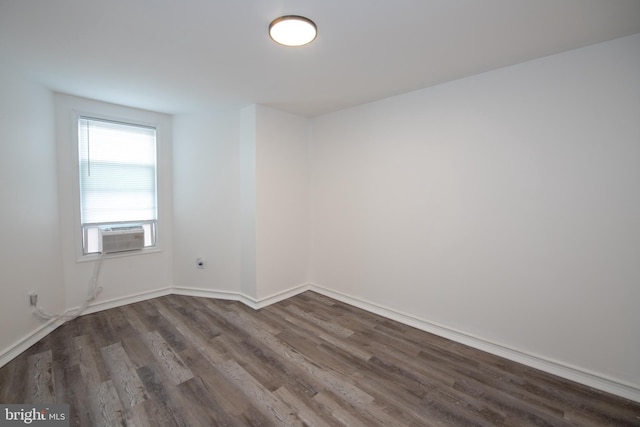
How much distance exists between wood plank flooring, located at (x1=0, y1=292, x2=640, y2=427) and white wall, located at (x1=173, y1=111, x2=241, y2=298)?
2.86ft

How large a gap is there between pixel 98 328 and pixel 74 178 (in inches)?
66.7

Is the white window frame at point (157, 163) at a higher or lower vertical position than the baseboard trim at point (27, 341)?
higher

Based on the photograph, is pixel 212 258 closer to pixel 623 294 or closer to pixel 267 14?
pixel 267 14

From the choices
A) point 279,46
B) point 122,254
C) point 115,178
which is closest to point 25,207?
point 115,178

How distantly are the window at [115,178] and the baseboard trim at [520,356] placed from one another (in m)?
3.19

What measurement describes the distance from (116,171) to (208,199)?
112 cm

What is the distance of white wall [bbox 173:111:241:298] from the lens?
360 centimetres

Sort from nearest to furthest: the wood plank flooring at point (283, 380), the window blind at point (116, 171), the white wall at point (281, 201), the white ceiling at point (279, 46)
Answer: the white ceiling at point (279, 46) → the wood plank flooring at point (283, 380) → the window blind at point (116, 171) → the white wall at point (281, 201)

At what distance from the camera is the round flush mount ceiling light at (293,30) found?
65.3 inches

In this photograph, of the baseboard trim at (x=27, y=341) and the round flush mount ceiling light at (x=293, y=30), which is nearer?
the round flush mount ceiling light at (x=293, y=30)

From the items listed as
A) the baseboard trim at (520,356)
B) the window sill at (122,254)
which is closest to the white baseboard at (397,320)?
the baseboard trim at (520,356)

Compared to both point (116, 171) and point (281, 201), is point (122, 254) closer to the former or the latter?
point (116, 171)

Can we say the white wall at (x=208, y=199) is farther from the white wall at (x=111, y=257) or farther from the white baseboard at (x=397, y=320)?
the white baseboard at (x=397, y=320)

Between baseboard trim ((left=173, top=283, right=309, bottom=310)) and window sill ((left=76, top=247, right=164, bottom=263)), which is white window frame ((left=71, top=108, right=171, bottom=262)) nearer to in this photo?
window sill ((left=76, top=247, right=164, bottom=263))
